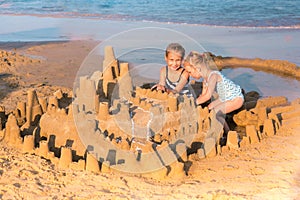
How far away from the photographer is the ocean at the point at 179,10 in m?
15.4

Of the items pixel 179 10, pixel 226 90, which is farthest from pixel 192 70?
pixel 179 10

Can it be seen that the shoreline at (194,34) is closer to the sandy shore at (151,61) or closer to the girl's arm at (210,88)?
the sandy shore at (151,61)

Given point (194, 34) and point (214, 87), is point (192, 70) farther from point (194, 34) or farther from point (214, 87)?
point (194, 34)

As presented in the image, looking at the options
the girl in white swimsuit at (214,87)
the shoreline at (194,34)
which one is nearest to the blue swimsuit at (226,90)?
the girl in white swimsuit at (214,87)

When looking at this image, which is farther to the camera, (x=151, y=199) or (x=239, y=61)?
(x=239, y=61)

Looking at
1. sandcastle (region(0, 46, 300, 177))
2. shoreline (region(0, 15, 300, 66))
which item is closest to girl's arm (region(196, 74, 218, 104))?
sandcastle (region(0, 46, 300, 177))

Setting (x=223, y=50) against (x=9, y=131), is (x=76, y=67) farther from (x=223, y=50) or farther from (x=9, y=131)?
(x=9, y=131)

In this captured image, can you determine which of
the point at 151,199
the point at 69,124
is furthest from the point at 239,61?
the point at 151,199

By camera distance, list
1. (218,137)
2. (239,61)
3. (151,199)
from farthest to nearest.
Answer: (239,61), (218,137), (151,199)

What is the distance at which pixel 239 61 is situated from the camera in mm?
8750

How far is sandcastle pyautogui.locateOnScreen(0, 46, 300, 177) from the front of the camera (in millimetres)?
3939

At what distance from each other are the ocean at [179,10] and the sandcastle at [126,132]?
34.0ft

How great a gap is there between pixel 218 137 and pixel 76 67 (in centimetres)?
502

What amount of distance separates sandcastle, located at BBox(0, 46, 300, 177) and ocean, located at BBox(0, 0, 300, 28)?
10.4 metres
